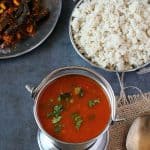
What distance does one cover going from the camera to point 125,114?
1.28 meters

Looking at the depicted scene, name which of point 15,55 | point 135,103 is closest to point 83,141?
point 135,103

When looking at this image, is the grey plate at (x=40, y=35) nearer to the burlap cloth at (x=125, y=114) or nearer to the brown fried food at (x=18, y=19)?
the brown fried food at (x=18, y=19)

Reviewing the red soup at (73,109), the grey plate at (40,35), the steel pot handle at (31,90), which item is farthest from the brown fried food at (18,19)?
the red soup at (73,109)

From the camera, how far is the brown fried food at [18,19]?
53.3 inches

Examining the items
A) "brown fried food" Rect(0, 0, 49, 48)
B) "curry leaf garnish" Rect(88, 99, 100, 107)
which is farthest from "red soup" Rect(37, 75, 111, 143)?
"brown fried food" Rect(0, 0, 49, 48)

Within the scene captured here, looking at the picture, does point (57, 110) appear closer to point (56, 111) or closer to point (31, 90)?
point (56, 111)

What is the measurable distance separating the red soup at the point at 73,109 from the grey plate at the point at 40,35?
9.2 inches

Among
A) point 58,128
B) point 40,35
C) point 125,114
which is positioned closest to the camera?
point 58,128

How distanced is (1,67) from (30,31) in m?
0.13

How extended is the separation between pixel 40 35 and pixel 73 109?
0.32m

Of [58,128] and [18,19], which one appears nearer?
[58,128]

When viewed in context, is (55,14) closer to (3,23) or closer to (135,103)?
(3,23)

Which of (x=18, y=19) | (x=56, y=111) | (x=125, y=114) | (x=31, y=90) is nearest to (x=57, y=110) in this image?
(x=56, y=111)

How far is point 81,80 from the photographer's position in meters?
1.17
